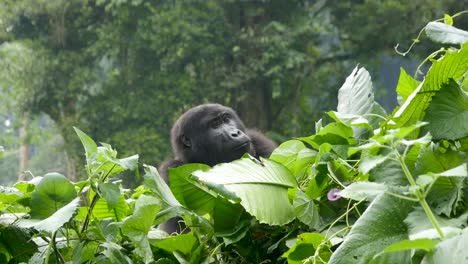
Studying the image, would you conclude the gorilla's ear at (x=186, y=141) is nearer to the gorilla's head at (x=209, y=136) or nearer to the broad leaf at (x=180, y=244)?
the gorilla's head at (x=209, y=136)

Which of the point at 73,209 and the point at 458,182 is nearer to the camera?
the point at 458,182

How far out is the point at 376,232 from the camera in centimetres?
75

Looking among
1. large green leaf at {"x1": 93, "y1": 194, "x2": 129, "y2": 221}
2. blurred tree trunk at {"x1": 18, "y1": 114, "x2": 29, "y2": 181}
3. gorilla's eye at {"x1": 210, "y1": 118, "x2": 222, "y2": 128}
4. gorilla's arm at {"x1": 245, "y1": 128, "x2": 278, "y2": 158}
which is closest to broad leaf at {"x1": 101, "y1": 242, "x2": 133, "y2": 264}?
large green leaf at {"x1": 93, "y1": 194, "x2": 129, "y2": 221}

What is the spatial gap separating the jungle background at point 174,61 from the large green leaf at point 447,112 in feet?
36.1

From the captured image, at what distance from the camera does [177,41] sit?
1261 centimetres

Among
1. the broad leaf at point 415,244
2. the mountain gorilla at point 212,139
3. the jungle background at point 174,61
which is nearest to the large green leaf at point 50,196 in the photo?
the broad leaf at point 415,244

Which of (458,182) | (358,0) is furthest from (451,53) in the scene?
(358,0)

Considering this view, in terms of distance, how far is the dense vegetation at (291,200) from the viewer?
0.76 meters

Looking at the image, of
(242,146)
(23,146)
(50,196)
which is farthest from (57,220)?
(23,146)

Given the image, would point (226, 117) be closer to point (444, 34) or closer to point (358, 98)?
point (358, 98)

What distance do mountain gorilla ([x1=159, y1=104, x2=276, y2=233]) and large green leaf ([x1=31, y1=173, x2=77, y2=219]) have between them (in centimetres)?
239

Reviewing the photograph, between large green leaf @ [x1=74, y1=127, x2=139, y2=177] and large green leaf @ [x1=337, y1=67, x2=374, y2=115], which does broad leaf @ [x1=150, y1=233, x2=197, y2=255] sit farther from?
large green leaf @ [x1=337, y1=67, x2=374, y2=115]

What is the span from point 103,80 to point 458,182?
1280 cm

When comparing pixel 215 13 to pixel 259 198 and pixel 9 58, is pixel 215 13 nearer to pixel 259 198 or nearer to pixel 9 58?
pixel 9 58
